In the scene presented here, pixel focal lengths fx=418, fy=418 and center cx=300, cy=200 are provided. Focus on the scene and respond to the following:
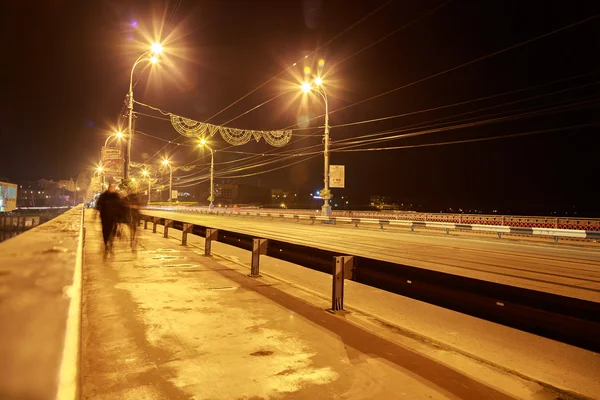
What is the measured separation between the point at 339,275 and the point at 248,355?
2.18 meters

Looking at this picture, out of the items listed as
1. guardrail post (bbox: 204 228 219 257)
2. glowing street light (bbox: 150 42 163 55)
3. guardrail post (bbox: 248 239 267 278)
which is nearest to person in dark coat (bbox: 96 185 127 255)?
guardrail post (bbox: 204 228 219 257)

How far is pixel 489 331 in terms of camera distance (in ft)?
19.2

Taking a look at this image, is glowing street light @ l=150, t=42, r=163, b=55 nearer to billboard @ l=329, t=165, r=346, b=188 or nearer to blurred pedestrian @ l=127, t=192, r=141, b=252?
blurred pedestrian @ l=127, t=192, r=141, b=252

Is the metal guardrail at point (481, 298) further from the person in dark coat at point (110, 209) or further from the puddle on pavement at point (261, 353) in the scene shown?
the person in dark coat at point (110, 209)

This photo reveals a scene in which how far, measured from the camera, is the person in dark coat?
976 centimetres

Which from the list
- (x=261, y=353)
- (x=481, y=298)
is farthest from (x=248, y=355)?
(x=481, y=298)

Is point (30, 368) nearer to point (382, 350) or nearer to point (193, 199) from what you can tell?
point (382, 350)

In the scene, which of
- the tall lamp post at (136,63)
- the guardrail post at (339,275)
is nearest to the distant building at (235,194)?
the tall lamp post at (136,63)

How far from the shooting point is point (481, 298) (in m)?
4.14

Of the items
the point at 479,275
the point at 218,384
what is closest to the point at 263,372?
the point at 218,384

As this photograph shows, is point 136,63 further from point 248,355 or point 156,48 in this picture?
point 248,355

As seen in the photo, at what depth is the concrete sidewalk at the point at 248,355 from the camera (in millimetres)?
3584

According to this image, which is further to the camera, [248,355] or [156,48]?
[156,48]

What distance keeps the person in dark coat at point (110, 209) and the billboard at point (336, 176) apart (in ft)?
80.2
